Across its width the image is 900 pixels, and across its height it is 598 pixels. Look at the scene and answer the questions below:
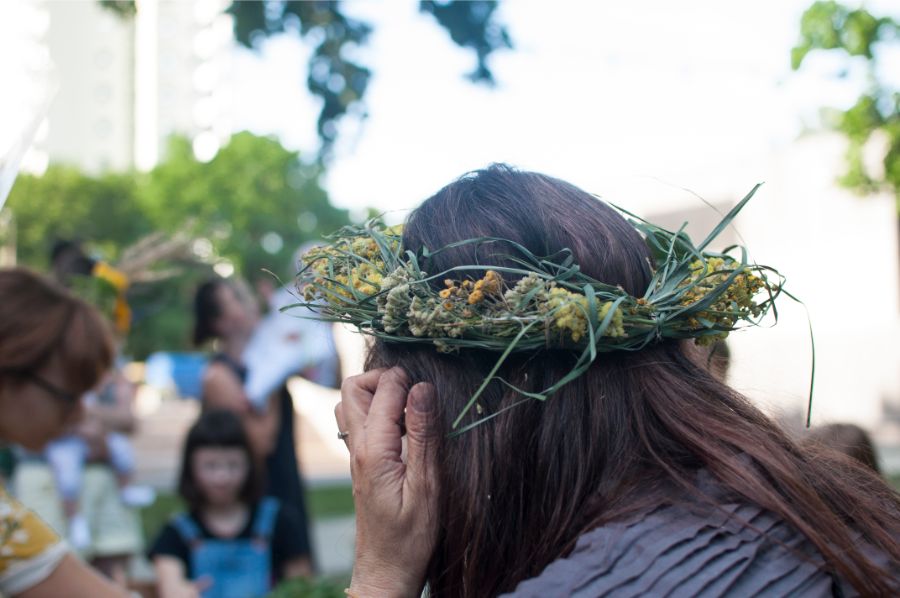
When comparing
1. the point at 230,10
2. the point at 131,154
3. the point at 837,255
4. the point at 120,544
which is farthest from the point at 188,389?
the point at 131,154

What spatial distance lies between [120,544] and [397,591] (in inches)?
186

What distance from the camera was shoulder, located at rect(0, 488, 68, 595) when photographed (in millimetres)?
2277

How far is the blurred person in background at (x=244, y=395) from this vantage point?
5109 millimetres

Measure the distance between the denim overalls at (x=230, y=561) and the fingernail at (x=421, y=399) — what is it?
3.05 metres

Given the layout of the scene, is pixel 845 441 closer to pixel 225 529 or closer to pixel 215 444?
pixel 225 529

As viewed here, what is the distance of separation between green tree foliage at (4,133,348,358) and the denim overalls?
39376 mm

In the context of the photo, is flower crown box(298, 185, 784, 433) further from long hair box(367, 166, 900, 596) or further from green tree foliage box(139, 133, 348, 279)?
green tree foliage box(139, 133, 348, 279)

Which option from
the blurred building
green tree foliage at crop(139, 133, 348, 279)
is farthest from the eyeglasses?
the blurred building

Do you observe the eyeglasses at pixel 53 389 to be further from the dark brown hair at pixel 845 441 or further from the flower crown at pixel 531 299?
the dark brown hair at pixel 845 441

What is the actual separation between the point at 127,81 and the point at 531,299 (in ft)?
281

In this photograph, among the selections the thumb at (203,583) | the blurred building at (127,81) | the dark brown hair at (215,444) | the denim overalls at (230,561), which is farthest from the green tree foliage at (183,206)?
the thumb at (203,583)

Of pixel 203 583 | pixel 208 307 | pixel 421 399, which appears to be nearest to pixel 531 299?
pixel 421 399

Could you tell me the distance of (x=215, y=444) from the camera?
15.2 ft

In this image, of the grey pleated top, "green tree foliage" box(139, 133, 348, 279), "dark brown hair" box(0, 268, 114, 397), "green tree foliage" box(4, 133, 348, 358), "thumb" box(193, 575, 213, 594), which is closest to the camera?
the grey pleated top
